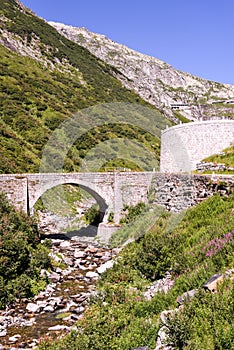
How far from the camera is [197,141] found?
101 feet

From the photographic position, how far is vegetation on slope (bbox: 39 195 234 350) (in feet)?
23.3

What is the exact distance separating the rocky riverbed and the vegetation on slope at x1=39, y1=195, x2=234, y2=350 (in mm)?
1331

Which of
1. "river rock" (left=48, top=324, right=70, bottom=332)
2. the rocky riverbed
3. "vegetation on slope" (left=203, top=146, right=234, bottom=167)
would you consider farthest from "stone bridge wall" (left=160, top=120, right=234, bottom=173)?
"river rock" (left=48, top=324, right=70, bottom=332)

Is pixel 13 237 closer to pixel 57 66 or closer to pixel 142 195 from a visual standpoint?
pixel 142 195

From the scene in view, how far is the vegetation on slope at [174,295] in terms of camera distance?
23.3 feet

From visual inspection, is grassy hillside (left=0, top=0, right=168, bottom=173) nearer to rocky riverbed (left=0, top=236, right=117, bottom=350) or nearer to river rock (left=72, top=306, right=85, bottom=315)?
rocky riverbed (left=0, top=236, right=117, bottom=350)

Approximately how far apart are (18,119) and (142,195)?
24.8 meters

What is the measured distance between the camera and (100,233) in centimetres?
2872

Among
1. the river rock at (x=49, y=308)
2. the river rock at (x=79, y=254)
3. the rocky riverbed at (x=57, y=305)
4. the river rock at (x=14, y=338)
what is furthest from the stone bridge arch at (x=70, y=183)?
the river rock at (x=14, y=338)

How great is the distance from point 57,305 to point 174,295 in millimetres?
7652

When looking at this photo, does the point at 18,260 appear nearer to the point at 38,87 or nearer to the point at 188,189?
the point at 188,189

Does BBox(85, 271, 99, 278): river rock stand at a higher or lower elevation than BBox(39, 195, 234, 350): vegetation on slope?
lower

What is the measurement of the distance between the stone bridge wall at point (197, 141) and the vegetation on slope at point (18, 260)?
47.1 ft

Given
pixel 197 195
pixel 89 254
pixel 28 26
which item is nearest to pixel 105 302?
pixel 197 195
